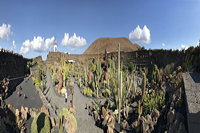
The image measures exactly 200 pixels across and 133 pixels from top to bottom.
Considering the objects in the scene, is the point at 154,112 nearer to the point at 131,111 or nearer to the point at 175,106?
the point at 175,106

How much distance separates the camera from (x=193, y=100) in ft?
10.2

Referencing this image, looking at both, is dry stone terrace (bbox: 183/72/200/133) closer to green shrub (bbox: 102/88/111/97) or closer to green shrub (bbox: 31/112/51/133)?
green shrub (bbox: 31/112/51/133)

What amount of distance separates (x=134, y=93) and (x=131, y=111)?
120cm

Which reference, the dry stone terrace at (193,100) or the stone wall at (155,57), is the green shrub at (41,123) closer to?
the dry stone terrace at (193,100)

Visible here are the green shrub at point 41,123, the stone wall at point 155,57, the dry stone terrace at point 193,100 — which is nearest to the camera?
the dry stone terrace at point 193,100

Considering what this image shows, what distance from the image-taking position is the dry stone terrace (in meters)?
2.73

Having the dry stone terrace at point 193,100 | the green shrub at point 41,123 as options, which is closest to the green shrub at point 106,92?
the dry stone terrace at point 193,100

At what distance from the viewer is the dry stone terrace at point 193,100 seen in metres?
2.73

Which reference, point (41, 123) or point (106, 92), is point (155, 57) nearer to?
point (106, 92)

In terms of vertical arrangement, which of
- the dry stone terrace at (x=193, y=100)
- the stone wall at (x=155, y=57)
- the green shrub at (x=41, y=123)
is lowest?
the green shrub at (x=41, y=123)

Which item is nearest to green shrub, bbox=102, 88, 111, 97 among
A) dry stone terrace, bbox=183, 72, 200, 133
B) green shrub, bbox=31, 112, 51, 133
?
dry stone terrace, bbox=183, 72, 200, 133

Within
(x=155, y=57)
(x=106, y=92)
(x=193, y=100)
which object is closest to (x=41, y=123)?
(x=193, y=100)

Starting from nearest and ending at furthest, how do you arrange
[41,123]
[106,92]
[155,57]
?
[41,123] → [106,92] → [155,57]

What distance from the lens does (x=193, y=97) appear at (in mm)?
3205
